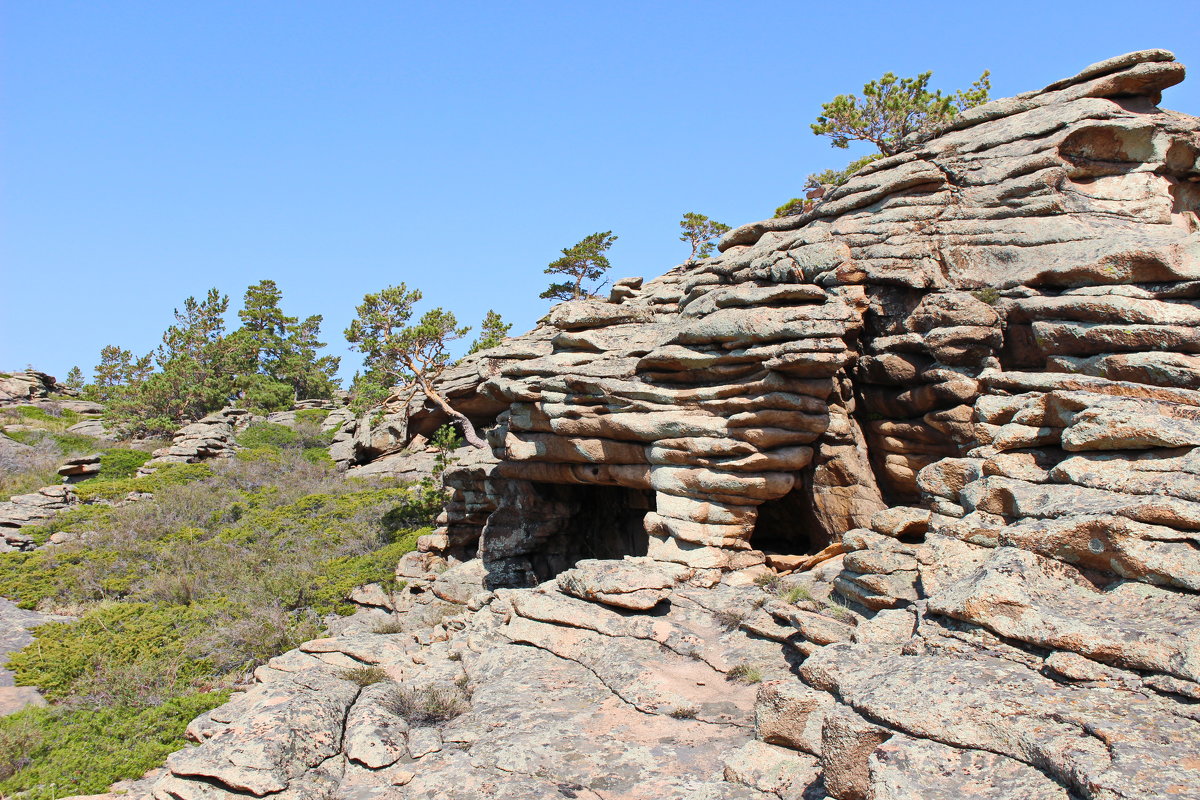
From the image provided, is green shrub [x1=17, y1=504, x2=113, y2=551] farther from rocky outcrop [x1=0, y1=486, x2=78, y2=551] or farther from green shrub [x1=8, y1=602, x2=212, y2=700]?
green shrub [x1=8, y1=602, x2=212, y2=700]

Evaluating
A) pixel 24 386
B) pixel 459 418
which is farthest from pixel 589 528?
pixel 24 386

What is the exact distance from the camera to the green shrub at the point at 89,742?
13.4 metres

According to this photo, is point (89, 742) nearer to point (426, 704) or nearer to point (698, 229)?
point (426, 704)

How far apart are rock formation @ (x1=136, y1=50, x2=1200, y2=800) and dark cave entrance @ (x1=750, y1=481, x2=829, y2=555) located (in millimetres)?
133

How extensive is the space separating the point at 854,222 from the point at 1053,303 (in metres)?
5.28

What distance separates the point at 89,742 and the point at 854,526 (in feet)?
53.7

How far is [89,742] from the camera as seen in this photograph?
48.5ft

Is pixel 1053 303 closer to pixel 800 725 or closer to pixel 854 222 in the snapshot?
pixel 854 222

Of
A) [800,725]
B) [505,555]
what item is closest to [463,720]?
[800,725]

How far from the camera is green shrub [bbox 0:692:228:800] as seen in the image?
44.0ft

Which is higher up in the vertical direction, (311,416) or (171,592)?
(311,416)

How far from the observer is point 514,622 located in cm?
1386

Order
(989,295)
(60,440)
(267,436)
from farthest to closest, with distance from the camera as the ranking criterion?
(267,436), (60,440), (989,295)

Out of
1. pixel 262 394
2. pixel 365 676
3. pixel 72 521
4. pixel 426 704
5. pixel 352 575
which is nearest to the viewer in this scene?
pixel 426 704
